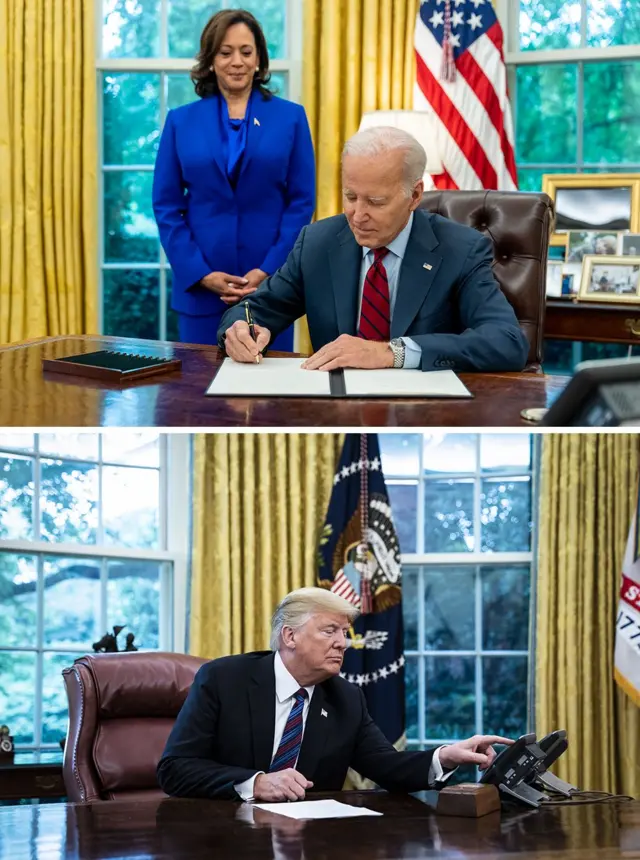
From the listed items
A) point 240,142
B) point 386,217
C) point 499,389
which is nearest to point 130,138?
point 240,142

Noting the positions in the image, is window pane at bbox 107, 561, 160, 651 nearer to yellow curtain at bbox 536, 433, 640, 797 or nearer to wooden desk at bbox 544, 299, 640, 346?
yellow curtain at bbox 536, 433, 640, 797

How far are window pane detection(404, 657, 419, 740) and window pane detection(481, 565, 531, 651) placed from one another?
350 mm

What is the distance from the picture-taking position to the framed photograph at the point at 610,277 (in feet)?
15.0

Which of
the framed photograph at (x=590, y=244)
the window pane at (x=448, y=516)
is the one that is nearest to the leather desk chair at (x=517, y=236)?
the framed photograph at (x=590, y=244)

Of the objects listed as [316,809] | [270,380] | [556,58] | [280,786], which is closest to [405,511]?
[556,58]

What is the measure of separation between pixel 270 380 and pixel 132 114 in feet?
11.6

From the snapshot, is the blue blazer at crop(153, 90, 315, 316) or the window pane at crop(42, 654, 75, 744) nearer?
the blue blazer at crop(153, 90, 315, 316)

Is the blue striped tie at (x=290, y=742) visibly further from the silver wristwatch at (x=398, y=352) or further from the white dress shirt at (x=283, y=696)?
the silver wristwatch at (x=398, y=352)

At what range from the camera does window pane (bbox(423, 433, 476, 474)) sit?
5613 mm

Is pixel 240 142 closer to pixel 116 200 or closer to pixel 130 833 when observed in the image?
pixel 116 200

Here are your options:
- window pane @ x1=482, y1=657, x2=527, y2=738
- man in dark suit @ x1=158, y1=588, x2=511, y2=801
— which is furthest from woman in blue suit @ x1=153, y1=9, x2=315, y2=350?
window pane @ x1=482, y1=657, x2=527, y2=738

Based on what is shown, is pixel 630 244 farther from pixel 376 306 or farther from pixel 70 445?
pixel 70 445

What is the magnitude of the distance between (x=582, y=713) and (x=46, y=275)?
10.1 feet

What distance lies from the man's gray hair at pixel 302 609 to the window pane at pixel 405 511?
241 centimetres
